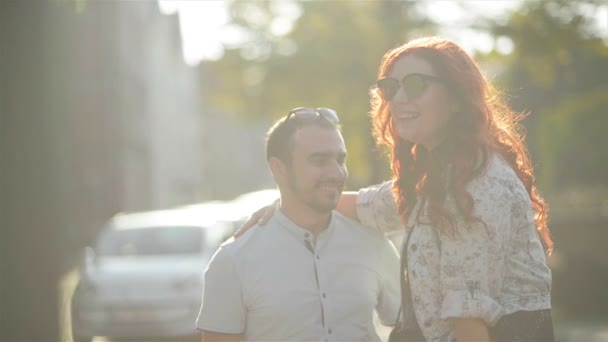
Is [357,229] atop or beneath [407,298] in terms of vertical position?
atop

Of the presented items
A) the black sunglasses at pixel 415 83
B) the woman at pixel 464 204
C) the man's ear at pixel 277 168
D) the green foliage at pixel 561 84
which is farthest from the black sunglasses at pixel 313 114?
the green foliage at pixel 561 84

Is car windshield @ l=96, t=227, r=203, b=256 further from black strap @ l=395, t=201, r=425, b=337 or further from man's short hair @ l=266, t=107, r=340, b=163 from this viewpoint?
black strap @ l=395, t=201, r=425, b=337

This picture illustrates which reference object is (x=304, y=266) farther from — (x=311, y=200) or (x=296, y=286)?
(x=311, y=200)

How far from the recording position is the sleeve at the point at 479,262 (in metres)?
3.33

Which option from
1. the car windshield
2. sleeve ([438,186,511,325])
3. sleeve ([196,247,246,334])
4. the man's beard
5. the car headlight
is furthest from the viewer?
the car windshield

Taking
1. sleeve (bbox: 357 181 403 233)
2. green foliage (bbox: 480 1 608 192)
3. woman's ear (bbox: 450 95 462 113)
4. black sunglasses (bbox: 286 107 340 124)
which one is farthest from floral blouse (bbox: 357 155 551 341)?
green foliage (bbox: 480 1 608 192)

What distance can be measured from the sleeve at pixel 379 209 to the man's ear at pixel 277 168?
14.0 inches

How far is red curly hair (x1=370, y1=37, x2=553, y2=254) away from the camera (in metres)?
3.42

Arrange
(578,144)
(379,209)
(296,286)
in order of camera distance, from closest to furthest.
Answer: (296,286)
(379,209)
(578,144)

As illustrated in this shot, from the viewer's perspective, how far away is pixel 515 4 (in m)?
20.4

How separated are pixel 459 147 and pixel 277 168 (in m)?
0.89

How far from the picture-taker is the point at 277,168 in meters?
4.16

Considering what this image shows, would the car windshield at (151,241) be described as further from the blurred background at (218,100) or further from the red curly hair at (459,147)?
the red curly hair at (459,147)

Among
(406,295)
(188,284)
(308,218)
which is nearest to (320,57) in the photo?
(188,284)
